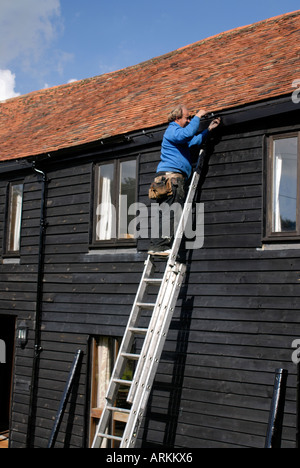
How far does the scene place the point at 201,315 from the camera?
8320 mm

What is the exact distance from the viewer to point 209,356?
8125 mm

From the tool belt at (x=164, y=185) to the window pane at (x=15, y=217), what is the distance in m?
4.88

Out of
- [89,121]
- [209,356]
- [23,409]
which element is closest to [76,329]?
[23,409]

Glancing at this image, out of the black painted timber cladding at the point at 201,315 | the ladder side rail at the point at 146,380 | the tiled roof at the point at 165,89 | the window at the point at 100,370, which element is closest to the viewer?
the ladder side rail at the point at 146,380

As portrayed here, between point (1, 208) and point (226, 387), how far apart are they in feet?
Answer: 21.8

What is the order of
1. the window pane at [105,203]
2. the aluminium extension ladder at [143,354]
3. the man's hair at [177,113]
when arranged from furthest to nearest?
1. the window pane at [105,203]
2. the man's hair at [177,113]
3. the aluminium extension ladder at [143,354]

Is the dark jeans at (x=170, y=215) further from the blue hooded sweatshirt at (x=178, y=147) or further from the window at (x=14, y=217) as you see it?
the window at (x=14, y=217)

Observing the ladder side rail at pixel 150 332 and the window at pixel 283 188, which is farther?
the window at pixel 283 188

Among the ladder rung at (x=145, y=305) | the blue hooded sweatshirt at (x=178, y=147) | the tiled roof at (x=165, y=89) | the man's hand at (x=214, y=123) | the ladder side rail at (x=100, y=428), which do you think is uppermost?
the tiled roof at (x=165, y=89)

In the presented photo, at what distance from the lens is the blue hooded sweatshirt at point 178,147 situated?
783cm

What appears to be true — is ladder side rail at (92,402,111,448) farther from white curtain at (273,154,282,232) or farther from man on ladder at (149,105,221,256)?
white curtain at (273,154,282,232)

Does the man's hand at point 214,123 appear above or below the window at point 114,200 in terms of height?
above

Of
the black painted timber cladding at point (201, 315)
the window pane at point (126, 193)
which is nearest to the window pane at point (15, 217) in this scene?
the black painted timber cladding at point (201, 315)

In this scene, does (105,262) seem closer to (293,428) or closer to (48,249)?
(48,249)
